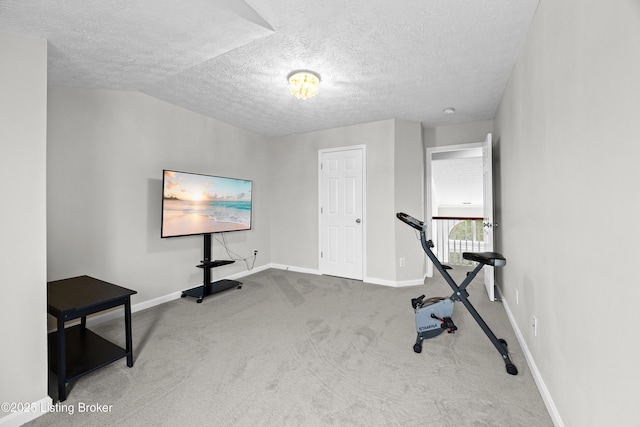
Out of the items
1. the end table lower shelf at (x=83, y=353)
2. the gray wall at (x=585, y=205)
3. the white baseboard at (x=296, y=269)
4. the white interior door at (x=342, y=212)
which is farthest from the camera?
the white baseboard at (x=296, y=269)

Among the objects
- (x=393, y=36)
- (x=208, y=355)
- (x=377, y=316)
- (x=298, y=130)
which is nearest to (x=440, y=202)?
(x=298, y=130)

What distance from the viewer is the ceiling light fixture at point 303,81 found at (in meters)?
2.53

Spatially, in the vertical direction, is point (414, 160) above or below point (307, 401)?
above

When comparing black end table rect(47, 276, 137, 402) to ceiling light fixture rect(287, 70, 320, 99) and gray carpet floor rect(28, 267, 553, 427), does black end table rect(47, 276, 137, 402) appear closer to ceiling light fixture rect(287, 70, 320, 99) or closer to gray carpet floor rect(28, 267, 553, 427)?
gray carpet floor rect(28, 267, 553, 427)

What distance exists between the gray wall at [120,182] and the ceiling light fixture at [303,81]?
1733mm

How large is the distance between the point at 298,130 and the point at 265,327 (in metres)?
3.09

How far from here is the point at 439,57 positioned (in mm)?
2316

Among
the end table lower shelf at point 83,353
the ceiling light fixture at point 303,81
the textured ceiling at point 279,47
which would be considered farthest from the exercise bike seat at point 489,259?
the end table lower shelf at point 83,353

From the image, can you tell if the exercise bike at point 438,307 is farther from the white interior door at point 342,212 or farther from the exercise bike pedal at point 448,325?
the white interior door at point 342,212

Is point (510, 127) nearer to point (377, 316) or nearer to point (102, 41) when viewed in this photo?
point (377, 316)

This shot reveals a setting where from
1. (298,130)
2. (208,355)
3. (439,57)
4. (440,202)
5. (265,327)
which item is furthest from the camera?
(440,202)

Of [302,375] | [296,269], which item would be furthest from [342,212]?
[302,375]

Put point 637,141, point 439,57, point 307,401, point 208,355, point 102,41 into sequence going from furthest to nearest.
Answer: point 439,57, point 208,355, point 102,41, point 307,401, point 637,141

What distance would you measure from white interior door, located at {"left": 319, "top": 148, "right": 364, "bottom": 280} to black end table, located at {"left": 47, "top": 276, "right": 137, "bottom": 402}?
2957 mm
